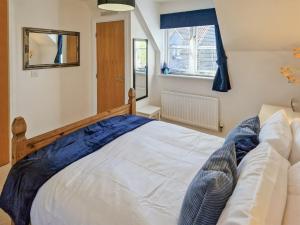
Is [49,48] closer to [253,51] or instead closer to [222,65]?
[222,65]

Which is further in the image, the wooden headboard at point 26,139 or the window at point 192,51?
the window at point 192,51

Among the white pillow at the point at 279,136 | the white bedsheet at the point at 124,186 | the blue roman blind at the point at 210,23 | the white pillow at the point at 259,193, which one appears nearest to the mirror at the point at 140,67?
the blue roman blind at the point at 210,23

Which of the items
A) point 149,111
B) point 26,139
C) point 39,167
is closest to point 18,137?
point 26,139

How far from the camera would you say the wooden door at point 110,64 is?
4258 mm

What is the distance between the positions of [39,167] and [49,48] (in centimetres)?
277

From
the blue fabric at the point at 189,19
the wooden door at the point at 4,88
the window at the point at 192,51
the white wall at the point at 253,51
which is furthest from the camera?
the window at the point at 192,51

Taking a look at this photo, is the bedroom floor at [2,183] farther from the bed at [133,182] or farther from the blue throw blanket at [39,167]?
the bed at [133,182]

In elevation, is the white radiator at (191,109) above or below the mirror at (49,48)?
below

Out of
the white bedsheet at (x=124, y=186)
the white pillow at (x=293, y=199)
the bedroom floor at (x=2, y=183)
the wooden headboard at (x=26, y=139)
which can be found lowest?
the bedroom floor at (x=2, y=183)

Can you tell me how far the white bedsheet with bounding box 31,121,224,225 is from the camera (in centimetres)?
125

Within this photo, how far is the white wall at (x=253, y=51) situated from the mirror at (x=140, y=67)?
779mm

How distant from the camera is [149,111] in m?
4.16

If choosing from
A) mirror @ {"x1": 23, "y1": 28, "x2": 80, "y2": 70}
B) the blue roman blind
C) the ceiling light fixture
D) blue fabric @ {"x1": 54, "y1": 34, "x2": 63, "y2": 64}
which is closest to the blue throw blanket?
the ceiling light fixture

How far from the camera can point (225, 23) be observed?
A: 316 centimetres
